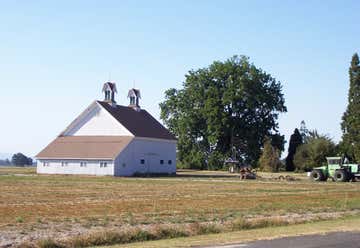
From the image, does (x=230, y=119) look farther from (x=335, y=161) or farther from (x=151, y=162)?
(x=335, y=161)

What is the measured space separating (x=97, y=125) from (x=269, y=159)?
27419 mm

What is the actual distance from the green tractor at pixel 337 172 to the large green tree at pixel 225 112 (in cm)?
3181

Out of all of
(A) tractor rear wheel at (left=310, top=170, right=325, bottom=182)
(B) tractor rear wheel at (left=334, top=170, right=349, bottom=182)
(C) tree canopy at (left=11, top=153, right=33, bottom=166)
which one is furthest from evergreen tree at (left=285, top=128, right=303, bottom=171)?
(C) tree canopy at (left=11, top=153, right=33, bottom=166)

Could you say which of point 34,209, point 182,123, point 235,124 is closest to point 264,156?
point 235,124

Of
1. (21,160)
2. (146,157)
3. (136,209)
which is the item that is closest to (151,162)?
(146,157)

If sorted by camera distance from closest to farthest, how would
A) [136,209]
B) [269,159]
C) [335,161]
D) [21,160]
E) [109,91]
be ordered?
[136,209] < [335,161] < [109,91] < [269,159] < [21,160]

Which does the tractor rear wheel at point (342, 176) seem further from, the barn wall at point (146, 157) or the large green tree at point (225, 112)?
the large green tree at point (225, 112)

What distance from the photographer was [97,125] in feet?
257

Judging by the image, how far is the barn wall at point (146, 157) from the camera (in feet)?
239

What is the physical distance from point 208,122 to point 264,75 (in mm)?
11122

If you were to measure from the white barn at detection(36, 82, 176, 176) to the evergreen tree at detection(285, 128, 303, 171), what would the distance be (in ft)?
74.9

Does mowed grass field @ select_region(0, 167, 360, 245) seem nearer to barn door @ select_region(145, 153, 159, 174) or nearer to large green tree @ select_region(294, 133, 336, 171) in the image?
barn door @ select_region(145, 153, 159, 174)

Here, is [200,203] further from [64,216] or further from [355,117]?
[355,117]

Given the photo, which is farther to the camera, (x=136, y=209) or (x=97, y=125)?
(x=97, y=125)
